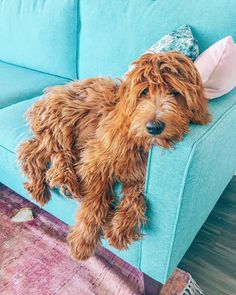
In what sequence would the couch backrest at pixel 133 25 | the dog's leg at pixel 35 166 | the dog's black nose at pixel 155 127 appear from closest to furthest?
the dog's black nose at pixel 155 127 → the dog's leg at pixel 35 166 → the couch backrest at pixel 133 25

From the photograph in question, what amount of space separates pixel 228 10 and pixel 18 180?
1.10 metres

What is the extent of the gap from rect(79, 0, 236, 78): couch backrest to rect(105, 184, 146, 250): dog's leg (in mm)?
696

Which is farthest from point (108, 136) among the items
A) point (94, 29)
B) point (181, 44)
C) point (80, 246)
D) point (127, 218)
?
point (94, 29)

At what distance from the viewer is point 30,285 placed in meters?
1.23

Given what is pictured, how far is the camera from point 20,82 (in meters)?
1.81

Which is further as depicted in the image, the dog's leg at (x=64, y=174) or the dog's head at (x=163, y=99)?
the dog's leg at (x=64, y=174)

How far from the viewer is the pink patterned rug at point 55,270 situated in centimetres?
122

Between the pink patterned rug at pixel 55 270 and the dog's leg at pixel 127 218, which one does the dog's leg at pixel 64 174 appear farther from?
the pink patterned rug at pixel 55 270

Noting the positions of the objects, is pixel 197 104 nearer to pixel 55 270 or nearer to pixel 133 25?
pixel 133 25

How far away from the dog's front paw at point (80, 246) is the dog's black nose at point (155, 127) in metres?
0.44

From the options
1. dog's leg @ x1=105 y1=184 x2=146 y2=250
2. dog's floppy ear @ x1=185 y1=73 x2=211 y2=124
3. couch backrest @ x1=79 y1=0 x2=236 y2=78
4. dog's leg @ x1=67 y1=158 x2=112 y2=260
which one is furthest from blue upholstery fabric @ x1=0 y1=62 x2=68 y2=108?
dog's floppy ear @ x1=185 y1=73 x2=211 y2=124

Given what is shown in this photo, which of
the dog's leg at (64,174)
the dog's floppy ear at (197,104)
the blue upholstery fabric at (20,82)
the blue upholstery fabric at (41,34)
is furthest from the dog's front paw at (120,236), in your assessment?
the blue upholstery fabric at (41,34)

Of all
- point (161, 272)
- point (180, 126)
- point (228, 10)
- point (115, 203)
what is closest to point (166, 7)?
point (228, 10)

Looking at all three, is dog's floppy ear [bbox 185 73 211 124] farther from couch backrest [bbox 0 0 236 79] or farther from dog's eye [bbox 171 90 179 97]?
couch backrest [bbox 0 0 236 79]
